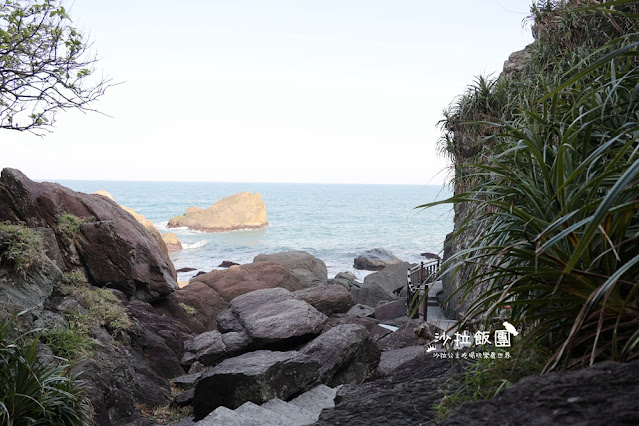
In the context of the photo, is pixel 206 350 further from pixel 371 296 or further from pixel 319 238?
pixel 319 238

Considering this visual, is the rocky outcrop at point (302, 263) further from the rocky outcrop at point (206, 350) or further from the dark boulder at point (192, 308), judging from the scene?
the rocky outcrop at point (206, 350)

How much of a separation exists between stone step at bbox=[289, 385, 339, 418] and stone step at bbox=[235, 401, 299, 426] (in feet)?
2.50

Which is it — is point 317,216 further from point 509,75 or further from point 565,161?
point 565,161

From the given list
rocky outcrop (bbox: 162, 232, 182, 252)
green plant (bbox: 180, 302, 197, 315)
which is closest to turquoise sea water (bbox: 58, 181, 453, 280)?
rocky outcrop (bbox: 162, 232, 182, 252)

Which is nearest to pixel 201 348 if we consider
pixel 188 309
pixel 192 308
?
pixel 188 309

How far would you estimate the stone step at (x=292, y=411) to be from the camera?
518 centimetres

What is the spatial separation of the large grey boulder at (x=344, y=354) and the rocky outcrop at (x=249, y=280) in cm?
694

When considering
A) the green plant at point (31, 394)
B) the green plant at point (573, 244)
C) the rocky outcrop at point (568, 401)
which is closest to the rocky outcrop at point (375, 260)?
the green plant at point (31, 394)

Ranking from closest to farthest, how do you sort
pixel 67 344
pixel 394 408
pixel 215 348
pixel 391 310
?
1. pixel 394 408
2. pixel 67 344
3. pixel 215 348
4. pixel 391 310

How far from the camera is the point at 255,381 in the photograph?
238 inches

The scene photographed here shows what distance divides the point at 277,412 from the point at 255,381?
0.68 m

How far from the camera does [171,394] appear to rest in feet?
25.9

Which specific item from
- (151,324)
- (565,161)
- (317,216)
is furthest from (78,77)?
(317,216)

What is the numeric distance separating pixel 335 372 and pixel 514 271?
190 inches
